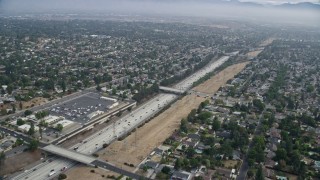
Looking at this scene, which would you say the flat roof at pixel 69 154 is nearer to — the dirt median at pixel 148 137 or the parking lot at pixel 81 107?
the dirt median at pixel 148 137

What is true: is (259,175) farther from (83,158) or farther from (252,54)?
(252,54)

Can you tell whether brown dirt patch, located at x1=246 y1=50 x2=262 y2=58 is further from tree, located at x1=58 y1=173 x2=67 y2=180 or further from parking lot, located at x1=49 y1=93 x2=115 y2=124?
tree, located at x1=58 y1=173 x2=67 y2=180

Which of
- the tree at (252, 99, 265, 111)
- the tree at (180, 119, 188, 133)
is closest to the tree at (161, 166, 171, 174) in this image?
the tree at (180, 119, 188, 133)

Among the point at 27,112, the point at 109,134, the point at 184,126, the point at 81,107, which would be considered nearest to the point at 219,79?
the point at 184,126

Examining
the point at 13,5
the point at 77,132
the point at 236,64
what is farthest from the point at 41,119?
the point at 13,5

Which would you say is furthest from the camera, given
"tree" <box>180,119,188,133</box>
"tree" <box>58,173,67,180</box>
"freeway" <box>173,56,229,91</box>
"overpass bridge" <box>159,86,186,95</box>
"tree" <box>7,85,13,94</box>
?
"freeway" <box>173,56,229,91</box>

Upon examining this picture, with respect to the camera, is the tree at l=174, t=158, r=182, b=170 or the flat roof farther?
the flat roof
